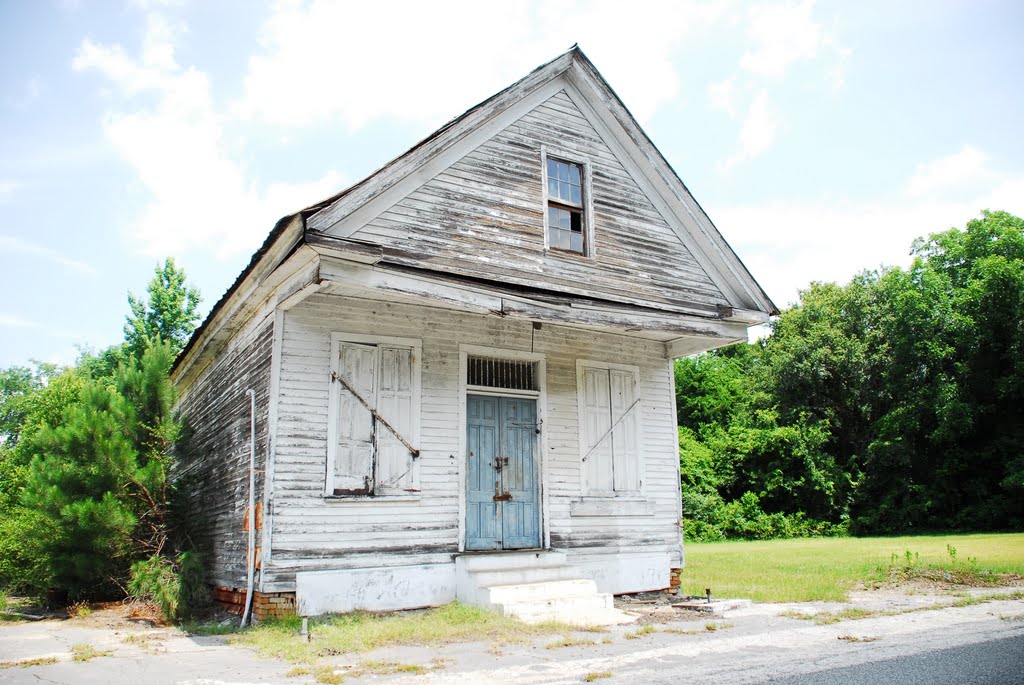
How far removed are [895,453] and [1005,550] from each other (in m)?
13.3

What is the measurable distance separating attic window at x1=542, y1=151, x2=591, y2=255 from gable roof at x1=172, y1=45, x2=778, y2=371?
1010mm

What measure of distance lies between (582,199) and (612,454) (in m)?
3.88

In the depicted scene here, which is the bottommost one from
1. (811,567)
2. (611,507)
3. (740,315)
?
(811,567)

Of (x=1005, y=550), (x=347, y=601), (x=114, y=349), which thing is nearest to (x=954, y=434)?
(x=1005, y=550)

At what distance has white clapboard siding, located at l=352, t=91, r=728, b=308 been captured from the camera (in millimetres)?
9539

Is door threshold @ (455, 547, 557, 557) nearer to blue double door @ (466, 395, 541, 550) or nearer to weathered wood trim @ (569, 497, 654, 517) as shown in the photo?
blue double door @ (466, 395, 541, 550)

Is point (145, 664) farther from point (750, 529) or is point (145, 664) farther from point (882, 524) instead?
point (882, 524)

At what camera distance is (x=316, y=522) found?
8828 mm

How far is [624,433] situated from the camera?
11531mm

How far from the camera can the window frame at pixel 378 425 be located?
907 centimetres

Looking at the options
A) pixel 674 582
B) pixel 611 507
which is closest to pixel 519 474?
pixel 611 507

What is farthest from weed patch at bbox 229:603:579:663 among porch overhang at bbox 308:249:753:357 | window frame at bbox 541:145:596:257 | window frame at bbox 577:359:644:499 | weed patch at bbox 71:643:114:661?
window frame at bbox 541:145:596:257

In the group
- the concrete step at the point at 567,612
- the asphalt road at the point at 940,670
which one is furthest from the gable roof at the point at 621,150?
the asphalt road at the point at 940,670

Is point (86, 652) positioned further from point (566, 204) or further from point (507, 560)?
point (566, 204)
